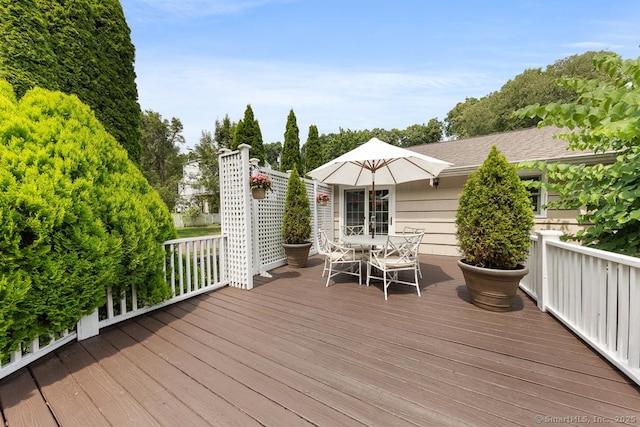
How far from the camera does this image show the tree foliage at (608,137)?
1.67 metres

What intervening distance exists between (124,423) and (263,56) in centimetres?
678

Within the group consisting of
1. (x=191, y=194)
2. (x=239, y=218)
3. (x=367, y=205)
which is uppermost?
(x=191, y=194)

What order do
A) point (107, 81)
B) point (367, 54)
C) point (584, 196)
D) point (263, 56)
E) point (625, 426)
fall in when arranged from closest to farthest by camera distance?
point (625, 426), point (584, 196), point (107, 81), point (263, 56), point (367, 54)

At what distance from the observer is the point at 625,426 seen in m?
1.29

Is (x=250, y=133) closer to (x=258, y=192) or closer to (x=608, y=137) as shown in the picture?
(x=258, y=192)

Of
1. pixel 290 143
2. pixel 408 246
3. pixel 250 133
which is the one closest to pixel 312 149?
pixel 290 143

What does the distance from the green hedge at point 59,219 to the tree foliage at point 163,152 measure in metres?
13.5

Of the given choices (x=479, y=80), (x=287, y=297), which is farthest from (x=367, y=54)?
(x=287, y=297)

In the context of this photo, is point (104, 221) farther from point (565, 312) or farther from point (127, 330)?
point (565, 312)

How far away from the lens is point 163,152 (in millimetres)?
15766

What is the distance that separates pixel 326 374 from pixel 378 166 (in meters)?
3.40

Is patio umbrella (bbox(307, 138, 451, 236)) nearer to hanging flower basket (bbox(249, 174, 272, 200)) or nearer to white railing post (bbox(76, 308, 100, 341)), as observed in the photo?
hanging flower basket (bbox(249, 174, 272, 200))

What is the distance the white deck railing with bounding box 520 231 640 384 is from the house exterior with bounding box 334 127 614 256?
3.11 meters

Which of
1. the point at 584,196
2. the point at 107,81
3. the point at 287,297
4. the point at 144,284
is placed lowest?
the point at 287,297
